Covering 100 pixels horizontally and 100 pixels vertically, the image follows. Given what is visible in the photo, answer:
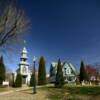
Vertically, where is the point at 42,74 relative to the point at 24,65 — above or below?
below

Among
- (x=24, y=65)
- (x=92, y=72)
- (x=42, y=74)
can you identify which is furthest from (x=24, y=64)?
(x=92, y=72)

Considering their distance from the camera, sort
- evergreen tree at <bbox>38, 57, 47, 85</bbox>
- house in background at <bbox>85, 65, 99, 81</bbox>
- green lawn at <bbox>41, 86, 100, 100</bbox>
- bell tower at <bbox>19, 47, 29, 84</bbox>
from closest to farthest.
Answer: green lawn at <bbox>41, 86, 100, 100</bbox> < evergreen tree at <bbox>38, 57, 47, 85</bbox> < bell tower at <bbox>19, 47, 29, 84</bbox> < house in background at <bbox>85, 65, 99, 81</bbox>

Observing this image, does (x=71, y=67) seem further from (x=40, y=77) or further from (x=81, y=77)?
(x=40, y=77)

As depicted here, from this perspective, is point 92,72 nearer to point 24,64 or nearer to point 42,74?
point 24,64

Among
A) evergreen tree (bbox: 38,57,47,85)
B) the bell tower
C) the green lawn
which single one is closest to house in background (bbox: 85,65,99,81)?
the bell tower

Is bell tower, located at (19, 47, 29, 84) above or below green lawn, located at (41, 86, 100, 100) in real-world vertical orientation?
above

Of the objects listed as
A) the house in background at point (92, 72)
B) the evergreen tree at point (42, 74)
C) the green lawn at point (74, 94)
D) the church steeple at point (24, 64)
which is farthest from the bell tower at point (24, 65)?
the green lawn at point (74, 94)

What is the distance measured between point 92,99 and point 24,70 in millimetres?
44687

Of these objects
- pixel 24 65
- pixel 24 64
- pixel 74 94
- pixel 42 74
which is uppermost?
pixel 24 64

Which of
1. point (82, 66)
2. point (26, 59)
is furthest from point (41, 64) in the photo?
point (82, 66)

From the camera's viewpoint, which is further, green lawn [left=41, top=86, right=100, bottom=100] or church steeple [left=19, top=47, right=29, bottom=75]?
church steeple [left=19, top=47, right=29, bottom=75]

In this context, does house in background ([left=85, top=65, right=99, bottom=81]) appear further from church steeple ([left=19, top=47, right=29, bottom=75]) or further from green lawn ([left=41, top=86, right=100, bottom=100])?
green lawn ([left=41, top=86, right=100, bottom=100])

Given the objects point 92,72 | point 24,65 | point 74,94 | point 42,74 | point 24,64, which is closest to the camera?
point 74,94

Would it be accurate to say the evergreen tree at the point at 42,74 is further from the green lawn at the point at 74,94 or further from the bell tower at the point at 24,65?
the green lawn at the point at 74,94
